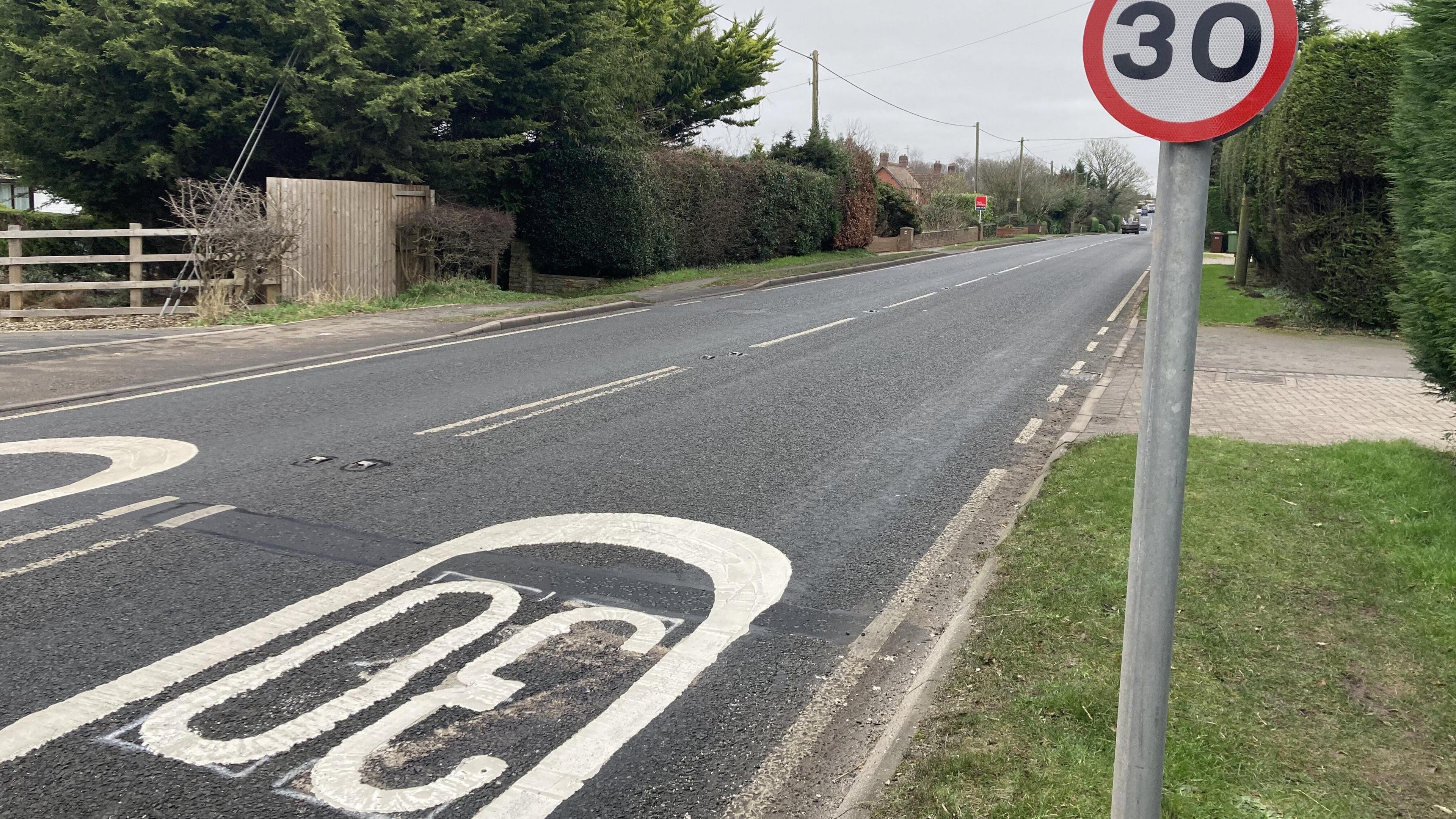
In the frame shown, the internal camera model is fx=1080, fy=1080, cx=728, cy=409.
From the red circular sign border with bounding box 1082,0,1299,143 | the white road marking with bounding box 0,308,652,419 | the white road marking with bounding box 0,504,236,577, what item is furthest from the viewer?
the white road marking with bounding box 0,308,652,419

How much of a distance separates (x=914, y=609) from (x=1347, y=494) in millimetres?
3132

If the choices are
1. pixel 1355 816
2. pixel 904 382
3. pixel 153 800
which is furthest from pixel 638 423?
pixel 1355 816

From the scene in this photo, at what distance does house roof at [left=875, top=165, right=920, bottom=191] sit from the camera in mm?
95375

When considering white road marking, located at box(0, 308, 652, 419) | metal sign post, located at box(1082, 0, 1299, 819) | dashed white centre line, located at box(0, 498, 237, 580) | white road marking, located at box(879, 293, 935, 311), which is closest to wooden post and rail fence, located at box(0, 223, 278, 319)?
white road marking, located at box(0, 308, 652, 419)

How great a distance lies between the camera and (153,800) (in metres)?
3.21

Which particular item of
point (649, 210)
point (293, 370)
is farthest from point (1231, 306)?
point (293, 370)

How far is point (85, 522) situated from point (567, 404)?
447cm

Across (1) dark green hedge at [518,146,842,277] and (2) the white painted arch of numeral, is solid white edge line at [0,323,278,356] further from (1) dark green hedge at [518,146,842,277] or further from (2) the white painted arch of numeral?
(1) dark green hedge at [518,146,842,277]

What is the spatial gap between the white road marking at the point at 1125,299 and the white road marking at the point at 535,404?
674 centimetres

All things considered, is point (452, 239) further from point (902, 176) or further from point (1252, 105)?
point (902, 176)

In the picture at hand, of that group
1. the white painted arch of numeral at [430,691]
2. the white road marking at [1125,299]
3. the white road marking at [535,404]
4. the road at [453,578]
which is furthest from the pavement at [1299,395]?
the white road marking at [535,404]

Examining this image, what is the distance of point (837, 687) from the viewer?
4180 mm

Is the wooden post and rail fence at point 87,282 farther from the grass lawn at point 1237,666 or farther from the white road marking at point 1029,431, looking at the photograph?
the grass lawn at point 1237,666

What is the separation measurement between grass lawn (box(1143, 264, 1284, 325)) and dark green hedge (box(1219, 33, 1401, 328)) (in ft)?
3.60
